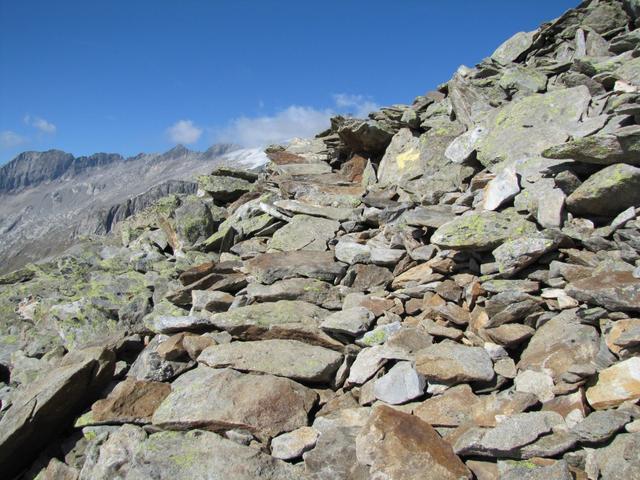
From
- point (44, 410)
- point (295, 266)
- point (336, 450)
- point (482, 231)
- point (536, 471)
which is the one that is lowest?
point (44, 410)

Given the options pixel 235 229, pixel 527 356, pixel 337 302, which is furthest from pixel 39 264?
pixel 527 356

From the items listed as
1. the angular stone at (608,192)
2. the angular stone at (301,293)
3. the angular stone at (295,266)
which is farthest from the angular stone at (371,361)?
the angular stone at (608,192)

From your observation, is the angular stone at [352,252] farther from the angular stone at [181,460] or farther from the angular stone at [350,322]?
the angular stone at [181,460]

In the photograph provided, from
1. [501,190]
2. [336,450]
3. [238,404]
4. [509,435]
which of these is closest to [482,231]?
[501,190]

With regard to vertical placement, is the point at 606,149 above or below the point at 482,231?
above

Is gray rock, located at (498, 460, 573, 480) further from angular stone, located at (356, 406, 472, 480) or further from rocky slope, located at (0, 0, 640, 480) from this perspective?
angular stone, located at (356, 406, 472, 480)

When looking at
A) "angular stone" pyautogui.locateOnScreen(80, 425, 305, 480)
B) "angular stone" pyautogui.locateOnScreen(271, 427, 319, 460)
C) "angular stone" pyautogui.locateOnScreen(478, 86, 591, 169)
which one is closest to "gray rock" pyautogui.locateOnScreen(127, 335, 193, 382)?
"angular stone" pyautogui.locateOnScreen(80, 425, 305, 480)

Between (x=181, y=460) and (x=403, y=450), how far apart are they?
3.60 metres

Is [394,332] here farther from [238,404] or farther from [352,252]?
[352,252]

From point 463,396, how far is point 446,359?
0.73 meters

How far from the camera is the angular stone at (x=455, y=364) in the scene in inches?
320

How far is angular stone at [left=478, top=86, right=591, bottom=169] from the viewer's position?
46.6ft

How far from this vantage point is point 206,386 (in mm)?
9242

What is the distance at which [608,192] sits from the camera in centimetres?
1003
